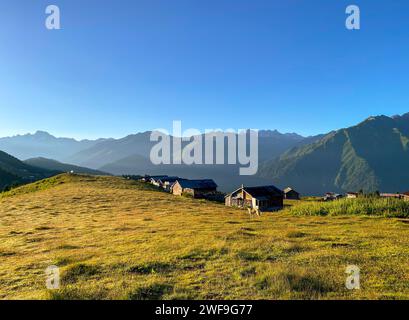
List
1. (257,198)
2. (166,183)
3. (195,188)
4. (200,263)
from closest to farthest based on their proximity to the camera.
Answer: (200,263) → (257,198) → (195,188) → (166,183)

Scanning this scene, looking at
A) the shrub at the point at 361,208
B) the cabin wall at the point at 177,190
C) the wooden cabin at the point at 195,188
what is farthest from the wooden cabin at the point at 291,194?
the shrub at the point at 361,208

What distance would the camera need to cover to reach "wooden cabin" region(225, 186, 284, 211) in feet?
262

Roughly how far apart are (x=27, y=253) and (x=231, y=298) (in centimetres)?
1707

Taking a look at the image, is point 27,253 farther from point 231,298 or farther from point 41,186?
point 41,186

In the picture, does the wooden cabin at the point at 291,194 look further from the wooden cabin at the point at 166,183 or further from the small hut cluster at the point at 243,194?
the wooden cabin at the point at 166,183

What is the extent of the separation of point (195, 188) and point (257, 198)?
26144 mm

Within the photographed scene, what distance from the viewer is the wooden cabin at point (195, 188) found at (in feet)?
326

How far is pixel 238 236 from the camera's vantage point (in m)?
22.7

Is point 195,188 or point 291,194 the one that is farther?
point 291,194

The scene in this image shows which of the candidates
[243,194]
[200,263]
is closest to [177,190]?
[243,194]

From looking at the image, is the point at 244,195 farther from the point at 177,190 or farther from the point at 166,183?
the point at 166,183

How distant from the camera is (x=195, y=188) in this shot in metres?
99.4

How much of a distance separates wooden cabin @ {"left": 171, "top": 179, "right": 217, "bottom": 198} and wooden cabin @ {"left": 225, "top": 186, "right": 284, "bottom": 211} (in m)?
14.2

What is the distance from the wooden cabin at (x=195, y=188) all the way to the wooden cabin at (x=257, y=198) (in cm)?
1422
